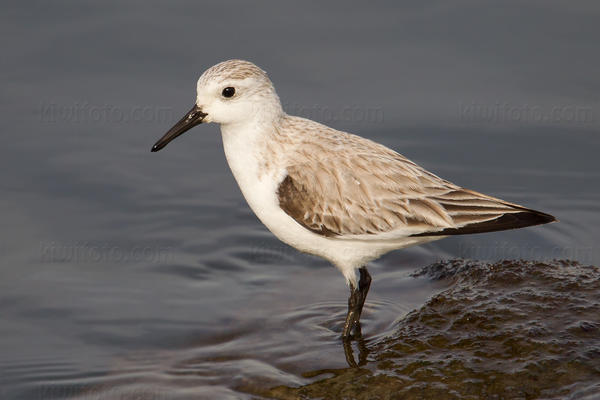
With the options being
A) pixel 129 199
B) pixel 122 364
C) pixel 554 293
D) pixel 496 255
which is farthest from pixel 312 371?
pixel 129 199

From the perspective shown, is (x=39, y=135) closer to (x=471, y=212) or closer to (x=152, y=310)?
(x=152, y=310)

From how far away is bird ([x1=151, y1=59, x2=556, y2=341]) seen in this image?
7.79 meters

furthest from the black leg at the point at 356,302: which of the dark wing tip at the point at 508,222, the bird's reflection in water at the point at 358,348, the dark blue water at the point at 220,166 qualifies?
the dark wing tip at the point at 508,222

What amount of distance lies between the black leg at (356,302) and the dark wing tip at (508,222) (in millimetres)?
1042

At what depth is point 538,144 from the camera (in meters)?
11.7

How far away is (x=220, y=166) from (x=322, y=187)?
12.9 ft

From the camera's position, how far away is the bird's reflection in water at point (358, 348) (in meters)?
7.86

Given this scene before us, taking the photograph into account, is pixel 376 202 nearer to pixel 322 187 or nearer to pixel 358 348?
pixel 322 187

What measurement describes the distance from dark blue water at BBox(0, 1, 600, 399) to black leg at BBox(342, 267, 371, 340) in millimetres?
207

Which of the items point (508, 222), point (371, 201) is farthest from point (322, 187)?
point (508, 222)

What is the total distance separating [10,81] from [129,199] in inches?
111

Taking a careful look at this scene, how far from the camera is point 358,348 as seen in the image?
813 cm

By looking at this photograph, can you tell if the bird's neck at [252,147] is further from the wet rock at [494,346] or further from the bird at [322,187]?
the wet rock at [494,346]

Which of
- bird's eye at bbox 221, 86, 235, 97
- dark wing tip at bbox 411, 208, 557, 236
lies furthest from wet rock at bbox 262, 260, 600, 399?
bird's eye at bbox 221, 86, 235, 97
